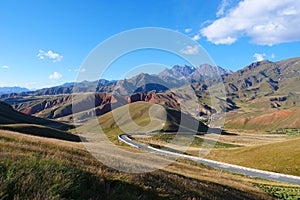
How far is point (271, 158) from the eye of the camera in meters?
84.0

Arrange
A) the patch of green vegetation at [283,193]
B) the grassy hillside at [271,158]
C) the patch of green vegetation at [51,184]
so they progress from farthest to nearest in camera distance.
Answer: the grassy hillside at [271,158] < the patch of green vegetation at [283,193] < the patch of green vegetation at [51,184]

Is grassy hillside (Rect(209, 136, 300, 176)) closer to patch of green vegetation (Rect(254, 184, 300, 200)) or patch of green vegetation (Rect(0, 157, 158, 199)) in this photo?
patch of green vegetation (Rect(254, 184, 300, 200))

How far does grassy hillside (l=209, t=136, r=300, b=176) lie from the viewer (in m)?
74.8

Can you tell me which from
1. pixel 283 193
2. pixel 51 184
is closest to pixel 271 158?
pixel 283 193

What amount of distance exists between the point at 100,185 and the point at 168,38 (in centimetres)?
2257

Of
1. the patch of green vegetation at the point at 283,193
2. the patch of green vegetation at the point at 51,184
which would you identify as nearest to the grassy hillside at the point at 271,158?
the patch of green vegetation at the point at 283,193

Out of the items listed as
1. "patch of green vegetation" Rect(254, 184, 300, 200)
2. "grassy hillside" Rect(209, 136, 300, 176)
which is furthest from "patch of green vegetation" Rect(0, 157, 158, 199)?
"grassy hillside" Rect(209, 136, 300, 176)

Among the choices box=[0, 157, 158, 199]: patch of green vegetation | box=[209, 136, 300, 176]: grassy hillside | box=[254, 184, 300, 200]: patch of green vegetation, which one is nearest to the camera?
box=[0, 157, 158, 199]: patch of green vegetation

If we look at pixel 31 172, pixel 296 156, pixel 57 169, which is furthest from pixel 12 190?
pixel 296 156

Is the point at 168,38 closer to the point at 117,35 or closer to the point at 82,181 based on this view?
the point at 117,35

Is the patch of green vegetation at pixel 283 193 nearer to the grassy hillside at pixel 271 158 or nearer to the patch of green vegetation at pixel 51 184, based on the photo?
the patch of green vegetation at pixel 51 184

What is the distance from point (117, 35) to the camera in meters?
27.8

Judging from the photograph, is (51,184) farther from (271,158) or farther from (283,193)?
(271,158)

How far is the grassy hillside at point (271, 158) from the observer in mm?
74750
